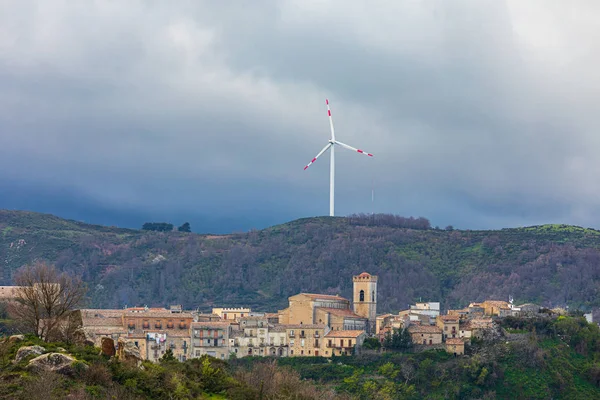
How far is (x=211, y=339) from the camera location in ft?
339

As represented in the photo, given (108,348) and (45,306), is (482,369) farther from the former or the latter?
(108,348)

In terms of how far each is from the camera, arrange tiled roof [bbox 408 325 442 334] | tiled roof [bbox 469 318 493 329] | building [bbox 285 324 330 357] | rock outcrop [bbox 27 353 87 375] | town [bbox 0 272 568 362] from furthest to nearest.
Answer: tiled roof [bbox 469 318 493 329] < tiled roof [bbox 408 325 442 334] < building [bbox 285 324 330 357] < town [bbox 0 272 568 362] < rock outcrop [bbox 27 353 87 375]

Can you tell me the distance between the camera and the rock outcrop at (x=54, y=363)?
1889 inches

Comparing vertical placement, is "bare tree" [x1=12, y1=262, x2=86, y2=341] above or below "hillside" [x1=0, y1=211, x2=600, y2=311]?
below

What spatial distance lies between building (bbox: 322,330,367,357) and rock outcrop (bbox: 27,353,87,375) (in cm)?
5745

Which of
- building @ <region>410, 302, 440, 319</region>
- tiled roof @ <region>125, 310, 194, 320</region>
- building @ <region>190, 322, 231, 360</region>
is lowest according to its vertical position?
building @ <region>190, 322, 231, 360</region>

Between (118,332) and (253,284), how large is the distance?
95.0 meters

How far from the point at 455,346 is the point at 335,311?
13.4 metres

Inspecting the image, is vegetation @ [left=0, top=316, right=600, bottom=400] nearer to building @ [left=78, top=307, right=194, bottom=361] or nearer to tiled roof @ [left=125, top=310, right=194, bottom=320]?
building @ [left=78, top=307, right=194, bottom=361]

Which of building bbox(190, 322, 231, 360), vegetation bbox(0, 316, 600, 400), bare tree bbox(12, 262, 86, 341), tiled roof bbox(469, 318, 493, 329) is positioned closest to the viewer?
bare tree bbox(12, 262, 86, 341)

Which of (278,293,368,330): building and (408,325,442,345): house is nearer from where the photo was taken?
(408,325,442,345): house

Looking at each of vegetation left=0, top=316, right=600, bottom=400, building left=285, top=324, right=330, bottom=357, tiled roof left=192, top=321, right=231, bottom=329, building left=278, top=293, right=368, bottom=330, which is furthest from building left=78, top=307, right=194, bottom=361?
building left=278, top=293, right=368, bottom=330

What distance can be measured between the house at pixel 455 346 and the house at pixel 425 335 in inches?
58.2

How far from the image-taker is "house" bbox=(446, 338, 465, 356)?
104 metres
